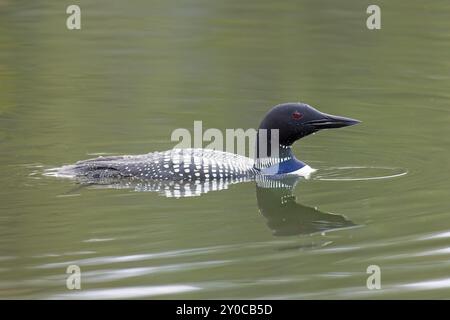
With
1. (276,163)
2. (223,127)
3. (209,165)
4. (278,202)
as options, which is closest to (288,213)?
(278,202)

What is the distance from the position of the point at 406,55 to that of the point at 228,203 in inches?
227

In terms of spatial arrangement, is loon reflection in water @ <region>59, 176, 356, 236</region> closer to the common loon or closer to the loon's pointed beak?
the common loon

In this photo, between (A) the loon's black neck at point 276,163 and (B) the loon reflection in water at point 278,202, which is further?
(A) the loon's black neck at point 276,163

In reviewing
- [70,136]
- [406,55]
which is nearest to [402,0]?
[406,55]

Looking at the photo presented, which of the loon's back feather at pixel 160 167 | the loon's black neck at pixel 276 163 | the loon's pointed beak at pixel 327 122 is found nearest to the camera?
the loon's back feather at pixel 160 167

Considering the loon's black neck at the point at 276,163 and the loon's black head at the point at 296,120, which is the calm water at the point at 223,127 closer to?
the loon's black neck at the point at 276,163

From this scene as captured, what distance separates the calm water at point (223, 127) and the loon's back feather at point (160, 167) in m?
0.22

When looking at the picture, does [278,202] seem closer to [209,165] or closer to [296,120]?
[209,165]

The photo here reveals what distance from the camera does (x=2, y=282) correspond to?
18.3 feet

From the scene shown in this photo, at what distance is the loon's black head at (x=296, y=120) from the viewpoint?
8.03m

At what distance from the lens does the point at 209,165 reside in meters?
7.86

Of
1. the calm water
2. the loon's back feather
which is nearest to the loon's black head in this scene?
the calm water

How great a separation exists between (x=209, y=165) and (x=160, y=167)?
367mm

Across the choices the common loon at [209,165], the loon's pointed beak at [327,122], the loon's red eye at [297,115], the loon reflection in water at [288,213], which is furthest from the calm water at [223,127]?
the loon's red eye at [297,115]
